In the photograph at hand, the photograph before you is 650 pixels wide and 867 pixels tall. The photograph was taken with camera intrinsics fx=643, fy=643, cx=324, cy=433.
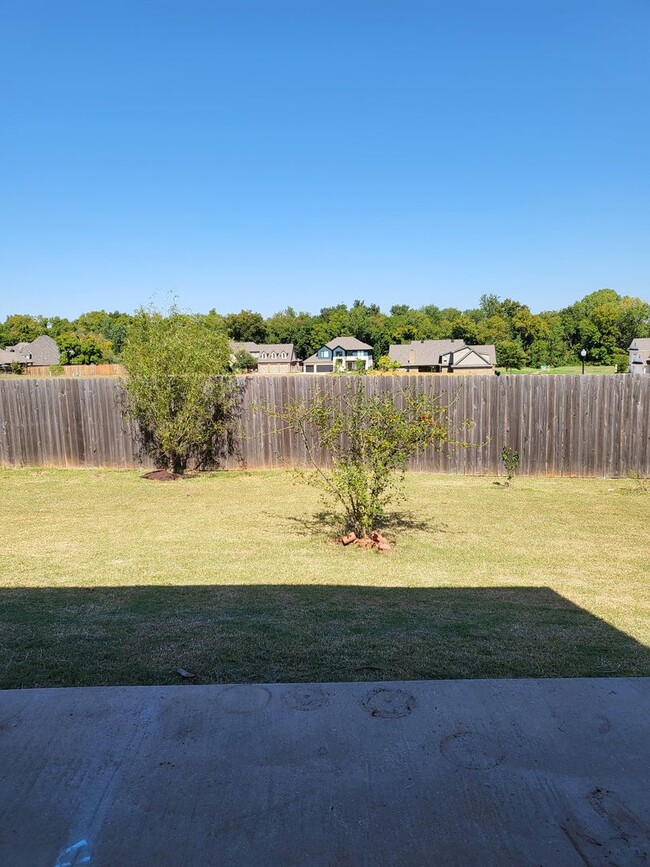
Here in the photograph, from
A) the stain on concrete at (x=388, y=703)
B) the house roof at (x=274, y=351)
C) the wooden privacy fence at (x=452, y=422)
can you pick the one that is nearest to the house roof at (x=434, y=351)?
the house roof at (x=274, y=351)

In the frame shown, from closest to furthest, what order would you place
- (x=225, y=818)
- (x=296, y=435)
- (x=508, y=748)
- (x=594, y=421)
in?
1. (x=225, y=818)
2. (x=508, y=748)
3. (x=594, y=421)
4. (x=296, y=435)

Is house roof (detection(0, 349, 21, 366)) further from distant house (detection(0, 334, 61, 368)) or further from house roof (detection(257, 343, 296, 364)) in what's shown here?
house roof (detection(257, 343, 296, 364))

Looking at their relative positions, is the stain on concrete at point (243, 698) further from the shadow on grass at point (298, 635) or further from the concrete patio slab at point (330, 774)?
the shadow on grass at point (298, 635)

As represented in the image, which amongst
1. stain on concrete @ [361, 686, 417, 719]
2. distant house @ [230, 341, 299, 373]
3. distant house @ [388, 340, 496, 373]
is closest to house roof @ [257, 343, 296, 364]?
distant house @ [230, 341, 299, 373]

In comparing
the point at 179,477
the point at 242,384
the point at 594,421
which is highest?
the point at 242,384

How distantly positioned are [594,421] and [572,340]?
7033 cm

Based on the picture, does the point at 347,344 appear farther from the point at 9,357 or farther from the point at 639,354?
the point at 9,357

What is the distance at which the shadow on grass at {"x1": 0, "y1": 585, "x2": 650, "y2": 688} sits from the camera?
11.8ft

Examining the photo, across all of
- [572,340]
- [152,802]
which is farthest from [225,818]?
[572,340]

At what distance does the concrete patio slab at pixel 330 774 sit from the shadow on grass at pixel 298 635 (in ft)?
1.06

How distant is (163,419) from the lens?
39.3 feet

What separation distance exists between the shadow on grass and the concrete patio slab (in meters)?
0.32

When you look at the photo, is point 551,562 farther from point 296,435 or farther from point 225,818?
point 296,435

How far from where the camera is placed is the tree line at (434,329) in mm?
73000
